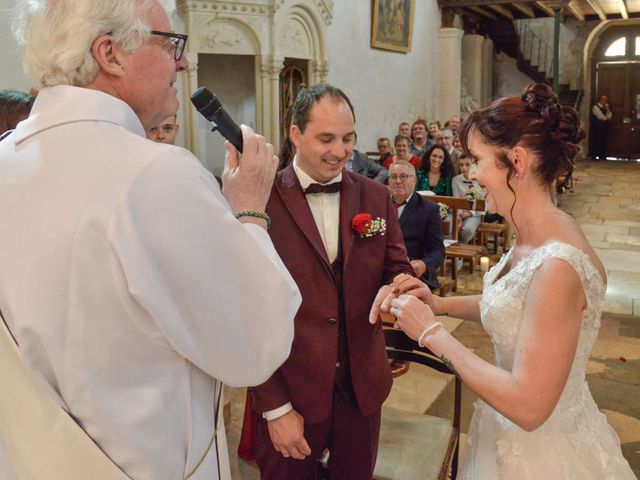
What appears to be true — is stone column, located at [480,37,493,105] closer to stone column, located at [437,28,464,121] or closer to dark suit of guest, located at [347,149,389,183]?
stone column, located at [437,28,464,121]

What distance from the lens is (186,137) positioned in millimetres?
7145

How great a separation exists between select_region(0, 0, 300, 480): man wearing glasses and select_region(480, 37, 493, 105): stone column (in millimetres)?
16732

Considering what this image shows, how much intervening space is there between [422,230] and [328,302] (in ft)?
8.51

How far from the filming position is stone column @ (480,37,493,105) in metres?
17.2

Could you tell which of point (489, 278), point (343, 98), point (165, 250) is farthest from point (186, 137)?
point (165, 250)

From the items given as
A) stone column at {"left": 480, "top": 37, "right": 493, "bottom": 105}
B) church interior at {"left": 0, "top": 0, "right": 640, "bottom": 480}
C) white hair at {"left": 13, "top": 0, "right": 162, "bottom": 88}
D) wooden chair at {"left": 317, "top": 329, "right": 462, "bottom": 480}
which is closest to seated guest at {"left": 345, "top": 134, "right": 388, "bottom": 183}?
church interior at {"left": 0, "top": 0, "right": 640, "bottom": 480}

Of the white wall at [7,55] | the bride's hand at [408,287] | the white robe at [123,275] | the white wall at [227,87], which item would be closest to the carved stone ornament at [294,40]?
the white wall at [227,87]

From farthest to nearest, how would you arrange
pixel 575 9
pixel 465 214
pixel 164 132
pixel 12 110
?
1. pixel 575 9
2. pixel 465 214
3. pixel 164 132
4. pixel 12 110

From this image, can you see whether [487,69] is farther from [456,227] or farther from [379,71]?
[456,227]

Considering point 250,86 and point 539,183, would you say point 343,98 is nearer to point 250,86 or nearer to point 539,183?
point 539,183

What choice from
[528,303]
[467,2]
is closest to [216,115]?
[528,303]

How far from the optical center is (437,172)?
22.0 ft

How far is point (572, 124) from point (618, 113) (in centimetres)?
1840

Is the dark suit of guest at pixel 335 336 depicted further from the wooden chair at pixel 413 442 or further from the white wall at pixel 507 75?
the white wall at pixel 507 75
